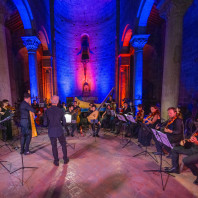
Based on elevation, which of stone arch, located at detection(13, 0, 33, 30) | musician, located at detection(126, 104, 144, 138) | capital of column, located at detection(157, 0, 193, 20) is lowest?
musician, located at detection(126, 104, 144, 138)

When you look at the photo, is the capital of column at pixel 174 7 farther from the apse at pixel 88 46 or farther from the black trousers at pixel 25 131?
the apse at pixel 88 46

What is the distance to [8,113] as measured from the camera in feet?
16.8

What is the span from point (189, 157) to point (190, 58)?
7574 mm

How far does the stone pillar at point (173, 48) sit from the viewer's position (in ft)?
15.8

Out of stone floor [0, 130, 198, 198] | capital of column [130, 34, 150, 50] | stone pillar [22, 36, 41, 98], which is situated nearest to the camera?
stone floor [0, 130, 198, 198]

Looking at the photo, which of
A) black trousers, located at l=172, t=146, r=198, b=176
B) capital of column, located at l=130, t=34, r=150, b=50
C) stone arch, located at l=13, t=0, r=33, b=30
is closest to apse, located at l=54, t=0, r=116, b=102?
stone arch, located at l=13, t=0, r=33, b=30

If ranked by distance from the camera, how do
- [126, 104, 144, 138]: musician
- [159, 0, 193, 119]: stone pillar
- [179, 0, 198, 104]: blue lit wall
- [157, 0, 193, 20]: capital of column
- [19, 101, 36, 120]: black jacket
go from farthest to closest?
1. [179, 0, 198, 104]: blue lit wall
2. [126, 104, 144, 138]: musician
3. [159, 0, 193, 119]: stone pillar
4. [157, 0, 193, 20]: capital of column
5. [19, 101, 36, 120]: black jacket

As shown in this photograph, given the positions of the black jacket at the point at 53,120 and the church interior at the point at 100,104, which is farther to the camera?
the black jacket at the point at 53,120

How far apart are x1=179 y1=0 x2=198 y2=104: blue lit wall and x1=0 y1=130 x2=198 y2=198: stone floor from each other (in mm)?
6052

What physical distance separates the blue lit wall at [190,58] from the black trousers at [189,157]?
5.91 m

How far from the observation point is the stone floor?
253 cm

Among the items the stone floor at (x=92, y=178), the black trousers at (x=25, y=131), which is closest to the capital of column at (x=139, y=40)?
the stone floor at (x=92, y=178)

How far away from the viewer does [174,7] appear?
15.7 feet

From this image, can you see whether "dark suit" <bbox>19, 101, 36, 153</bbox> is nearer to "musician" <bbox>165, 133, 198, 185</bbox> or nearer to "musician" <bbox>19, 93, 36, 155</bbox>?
"musician" <bbox>19, 93, 36, 155</bbox>
